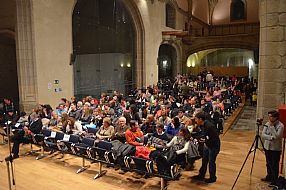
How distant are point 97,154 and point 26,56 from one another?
656 centimetres

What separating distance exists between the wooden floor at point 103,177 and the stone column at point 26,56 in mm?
3953

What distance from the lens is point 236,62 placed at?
26203 millimetres

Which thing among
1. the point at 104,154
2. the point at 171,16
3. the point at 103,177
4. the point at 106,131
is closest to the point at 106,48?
the point at 106,131

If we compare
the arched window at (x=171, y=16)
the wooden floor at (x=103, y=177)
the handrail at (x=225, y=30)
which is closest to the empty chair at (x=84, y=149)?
the wooden floor at (x=103, y=177)

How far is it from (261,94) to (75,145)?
5230mm

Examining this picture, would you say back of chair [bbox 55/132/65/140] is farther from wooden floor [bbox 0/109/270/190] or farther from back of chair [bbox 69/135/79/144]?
wooden floor [bbox 0/109/270/190]

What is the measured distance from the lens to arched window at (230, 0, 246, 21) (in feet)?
83.1

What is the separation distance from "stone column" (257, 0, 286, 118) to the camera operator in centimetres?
214

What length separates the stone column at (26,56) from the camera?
1070 centimetres

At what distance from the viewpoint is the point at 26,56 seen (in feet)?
35.6

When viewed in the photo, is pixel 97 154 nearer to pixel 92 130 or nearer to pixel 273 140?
pixel 92 130

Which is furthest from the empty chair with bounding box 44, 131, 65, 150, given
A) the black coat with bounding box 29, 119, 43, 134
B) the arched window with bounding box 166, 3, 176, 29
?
the arched window with bounding box 166, 3, 176, 29

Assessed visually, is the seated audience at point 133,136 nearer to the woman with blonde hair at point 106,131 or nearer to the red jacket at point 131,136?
the red jacket at point 131,136

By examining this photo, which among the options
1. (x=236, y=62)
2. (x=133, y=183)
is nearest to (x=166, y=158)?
(x=133, y=183)
